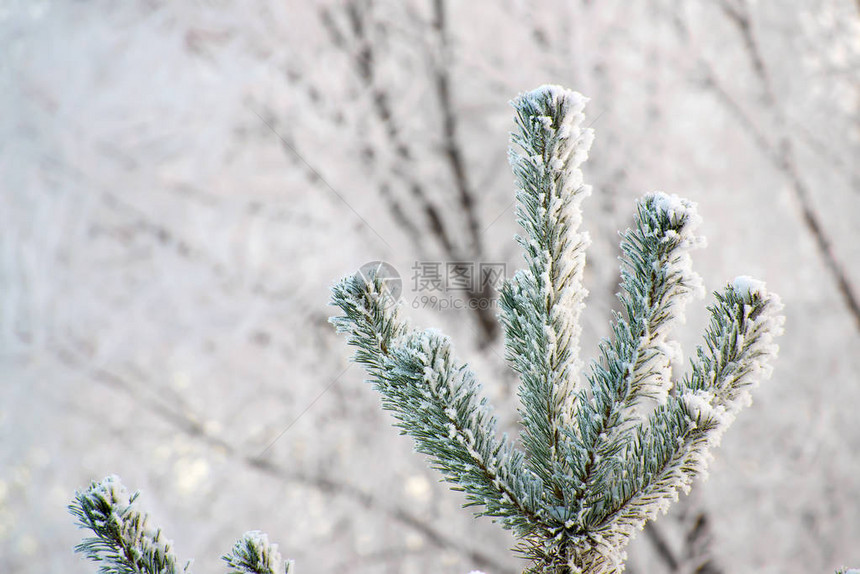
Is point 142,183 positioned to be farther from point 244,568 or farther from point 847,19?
point 847,19

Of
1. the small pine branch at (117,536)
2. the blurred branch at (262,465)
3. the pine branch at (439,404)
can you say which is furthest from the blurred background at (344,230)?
the small pine branch at (117,536)

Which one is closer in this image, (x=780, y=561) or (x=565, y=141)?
(x=565, y=141)

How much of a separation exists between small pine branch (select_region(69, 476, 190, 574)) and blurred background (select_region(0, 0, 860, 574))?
2.37 m

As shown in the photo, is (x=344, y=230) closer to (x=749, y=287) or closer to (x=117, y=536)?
(x=117, y=536)

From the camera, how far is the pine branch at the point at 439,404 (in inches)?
29.0

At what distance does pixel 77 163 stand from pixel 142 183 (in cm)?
37

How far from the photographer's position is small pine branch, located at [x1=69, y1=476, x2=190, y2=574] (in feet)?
2.34

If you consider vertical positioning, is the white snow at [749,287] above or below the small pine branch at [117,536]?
above

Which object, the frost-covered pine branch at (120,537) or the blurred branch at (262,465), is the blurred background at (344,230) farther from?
the frost-covered pine branch at (120,537)

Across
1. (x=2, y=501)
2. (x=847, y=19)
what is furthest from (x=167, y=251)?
(x=847, y=19)

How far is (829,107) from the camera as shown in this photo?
3.60m

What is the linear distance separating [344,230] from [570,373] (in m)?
3.05

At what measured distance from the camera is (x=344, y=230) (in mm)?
3672

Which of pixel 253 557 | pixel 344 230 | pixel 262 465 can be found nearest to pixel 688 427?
pixel 253 557
